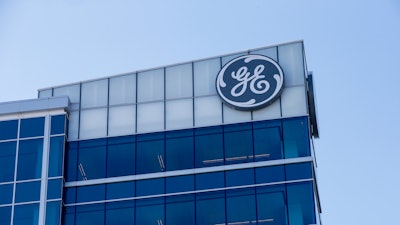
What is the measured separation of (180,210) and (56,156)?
8.02 m

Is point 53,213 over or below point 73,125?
below

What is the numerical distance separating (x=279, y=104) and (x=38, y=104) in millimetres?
14004

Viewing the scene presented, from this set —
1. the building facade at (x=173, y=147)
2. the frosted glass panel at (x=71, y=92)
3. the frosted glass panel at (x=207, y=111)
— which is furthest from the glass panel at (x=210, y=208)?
the frosted glass panel at (x=71, y=92)

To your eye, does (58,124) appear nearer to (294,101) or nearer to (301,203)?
(294,101)

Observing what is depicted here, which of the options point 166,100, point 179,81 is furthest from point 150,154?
point 179,81

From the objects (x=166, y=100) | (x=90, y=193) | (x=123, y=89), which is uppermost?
(x=123, y=89)

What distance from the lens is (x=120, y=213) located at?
60469 mm

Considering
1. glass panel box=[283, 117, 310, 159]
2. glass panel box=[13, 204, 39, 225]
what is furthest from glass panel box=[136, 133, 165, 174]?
glass panel box=[283, 117, 310, 159]

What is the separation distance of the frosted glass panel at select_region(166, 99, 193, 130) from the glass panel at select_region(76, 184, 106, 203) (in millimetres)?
5131

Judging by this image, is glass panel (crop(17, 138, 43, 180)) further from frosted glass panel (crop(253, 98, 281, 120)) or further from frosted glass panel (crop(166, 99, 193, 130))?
frosted glass panel (crop(253, 98, 281, 120))

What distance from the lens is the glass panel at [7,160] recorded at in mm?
62125

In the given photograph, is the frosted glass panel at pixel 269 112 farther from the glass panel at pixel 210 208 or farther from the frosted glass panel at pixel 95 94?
the frosted glass panel at pixel 95 94

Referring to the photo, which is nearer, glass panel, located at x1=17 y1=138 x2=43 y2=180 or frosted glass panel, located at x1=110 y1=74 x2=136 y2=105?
glass panel, located at x1=17 y1=138 x2=43 y2=180

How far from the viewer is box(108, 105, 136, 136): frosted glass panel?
62344 millimetres
